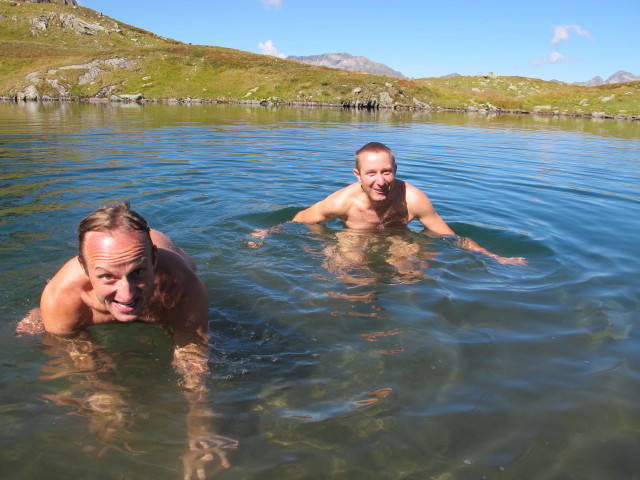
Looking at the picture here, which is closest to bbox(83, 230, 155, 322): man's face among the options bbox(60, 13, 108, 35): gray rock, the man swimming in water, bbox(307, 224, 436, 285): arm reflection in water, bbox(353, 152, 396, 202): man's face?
the man swimming in water

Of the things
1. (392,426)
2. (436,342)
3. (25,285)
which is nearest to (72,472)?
(392,426)

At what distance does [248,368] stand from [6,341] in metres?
2.06

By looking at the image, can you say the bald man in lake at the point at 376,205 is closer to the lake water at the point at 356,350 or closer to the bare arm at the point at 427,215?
the bare arm at the point at 427,215

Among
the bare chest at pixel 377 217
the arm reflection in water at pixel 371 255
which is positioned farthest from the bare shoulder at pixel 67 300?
the bare chest at pixel 377 217

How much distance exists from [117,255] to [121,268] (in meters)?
0.08

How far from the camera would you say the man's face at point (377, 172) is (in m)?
5.75

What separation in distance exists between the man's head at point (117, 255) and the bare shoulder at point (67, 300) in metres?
0.44

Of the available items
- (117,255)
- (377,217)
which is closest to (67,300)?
(117,255)

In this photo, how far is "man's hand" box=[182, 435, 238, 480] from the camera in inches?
95.8

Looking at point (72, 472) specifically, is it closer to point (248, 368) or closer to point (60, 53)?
point (248, 368)

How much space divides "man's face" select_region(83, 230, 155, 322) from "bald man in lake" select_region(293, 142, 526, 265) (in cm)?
364

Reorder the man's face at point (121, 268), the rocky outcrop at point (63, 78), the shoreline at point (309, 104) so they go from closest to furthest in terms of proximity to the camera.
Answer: the man's face at point (121, 268)
the rocky outcrop at point (63, 78)
the shoreline at point (309, 104)

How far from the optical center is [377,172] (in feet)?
19.0

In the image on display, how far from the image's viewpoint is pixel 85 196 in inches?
323
